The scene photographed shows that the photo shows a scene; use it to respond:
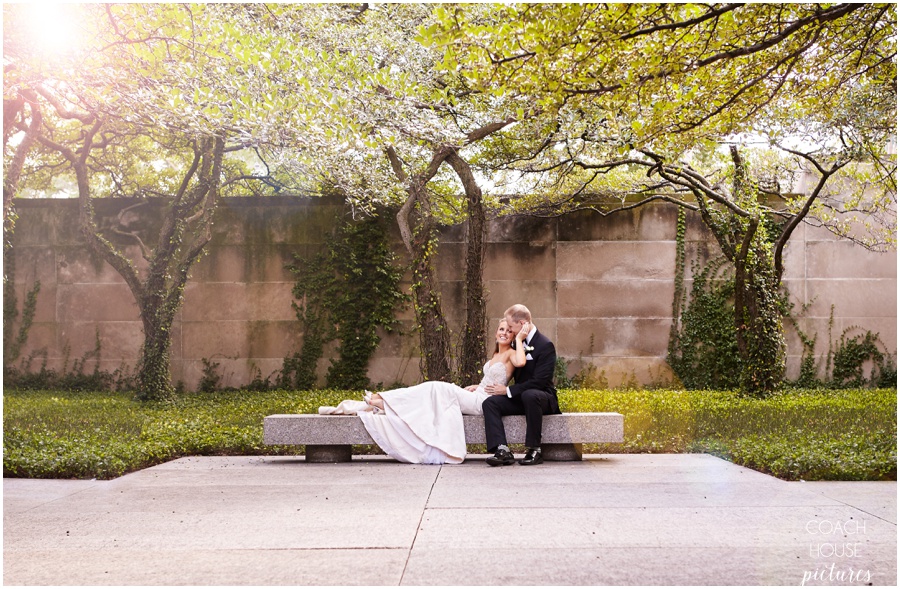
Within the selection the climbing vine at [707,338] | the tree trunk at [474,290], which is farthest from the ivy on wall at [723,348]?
the tree trunk at [474,290]

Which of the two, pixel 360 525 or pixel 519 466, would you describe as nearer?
pixel 360 525

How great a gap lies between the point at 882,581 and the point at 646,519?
158cm

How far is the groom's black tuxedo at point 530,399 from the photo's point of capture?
26.2 ft

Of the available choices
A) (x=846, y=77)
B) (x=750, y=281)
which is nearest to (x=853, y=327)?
(x=750, y=281)

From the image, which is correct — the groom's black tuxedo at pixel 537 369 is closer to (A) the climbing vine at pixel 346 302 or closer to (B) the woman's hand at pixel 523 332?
(B) the woman's hand at pixel 523 332

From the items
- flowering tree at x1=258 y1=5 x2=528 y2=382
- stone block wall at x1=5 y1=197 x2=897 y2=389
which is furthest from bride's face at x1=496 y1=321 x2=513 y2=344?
stone block wall at x1=5 y1=197 x2=897 y2=389

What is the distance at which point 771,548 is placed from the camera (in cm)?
436

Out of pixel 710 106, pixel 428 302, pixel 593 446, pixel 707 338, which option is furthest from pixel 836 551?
pixel 707 338

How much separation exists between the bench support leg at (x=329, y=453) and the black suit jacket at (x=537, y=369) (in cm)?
184

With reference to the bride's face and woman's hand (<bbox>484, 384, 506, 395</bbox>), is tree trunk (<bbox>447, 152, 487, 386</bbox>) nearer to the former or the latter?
the bride's face

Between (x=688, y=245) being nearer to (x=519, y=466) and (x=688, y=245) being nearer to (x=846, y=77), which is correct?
(x=846, y=77)

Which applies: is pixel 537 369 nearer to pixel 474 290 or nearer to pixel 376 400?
pixel 376 400

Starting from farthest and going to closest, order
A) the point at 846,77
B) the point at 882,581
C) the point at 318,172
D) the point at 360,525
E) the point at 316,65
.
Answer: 1. the point at 318,172
2. the point at 316,65
3. the point at 846,77
4. the point at 360,525
5. the point at 882,581

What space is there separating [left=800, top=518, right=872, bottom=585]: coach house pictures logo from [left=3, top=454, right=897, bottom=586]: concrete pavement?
0.04ft
